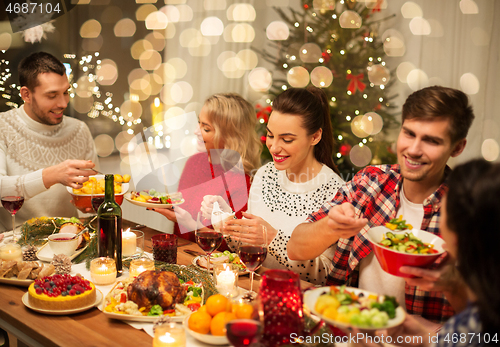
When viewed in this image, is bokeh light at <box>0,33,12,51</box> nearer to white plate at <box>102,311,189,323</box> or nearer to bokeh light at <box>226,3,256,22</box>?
bokeh light at <box>226,3,256,22</box>

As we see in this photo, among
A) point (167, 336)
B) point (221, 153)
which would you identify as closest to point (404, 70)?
point (221, 153)

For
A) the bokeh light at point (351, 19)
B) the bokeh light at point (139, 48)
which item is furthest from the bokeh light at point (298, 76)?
the bokeh light at point (139, 48)

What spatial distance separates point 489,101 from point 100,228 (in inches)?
128

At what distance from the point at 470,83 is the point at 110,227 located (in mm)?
3228

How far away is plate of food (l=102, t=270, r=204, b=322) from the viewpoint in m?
1.22

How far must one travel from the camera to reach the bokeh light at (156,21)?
446 centimetres

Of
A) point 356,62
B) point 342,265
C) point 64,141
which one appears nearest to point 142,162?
point 64,141

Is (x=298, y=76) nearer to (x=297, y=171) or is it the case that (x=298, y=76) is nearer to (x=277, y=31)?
(x=277, y=31)

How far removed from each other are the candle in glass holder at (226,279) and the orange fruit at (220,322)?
301 millimetres

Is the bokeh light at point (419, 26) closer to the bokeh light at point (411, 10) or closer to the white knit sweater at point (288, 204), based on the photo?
the bokeh light at point (411, 10)

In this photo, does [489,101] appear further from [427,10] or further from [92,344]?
[92,344]

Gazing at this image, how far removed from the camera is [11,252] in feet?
5.07

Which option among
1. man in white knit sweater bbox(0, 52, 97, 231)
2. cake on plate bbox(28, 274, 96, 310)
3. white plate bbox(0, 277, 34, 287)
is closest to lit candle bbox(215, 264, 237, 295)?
cake on plate bbox(28, 274, 96, 310)

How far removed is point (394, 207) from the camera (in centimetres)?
167
